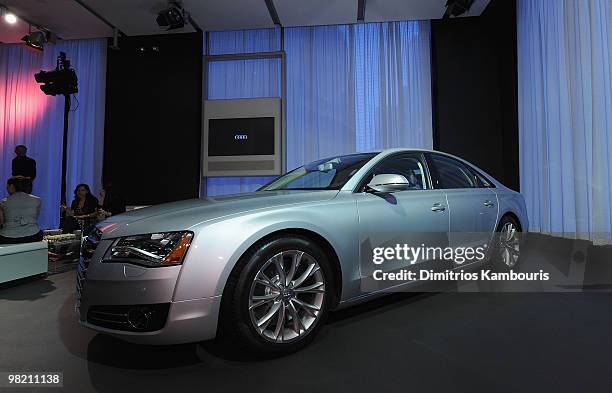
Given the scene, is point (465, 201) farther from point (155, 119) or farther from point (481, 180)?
point (155, 119)

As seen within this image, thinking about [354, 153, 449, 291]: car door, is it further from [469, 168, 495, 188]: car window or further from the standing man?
the standing man

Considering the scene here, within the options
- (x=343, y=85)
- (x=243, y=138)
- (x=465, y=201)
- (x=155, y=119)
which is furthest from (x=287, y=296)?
(x=155, y=119)

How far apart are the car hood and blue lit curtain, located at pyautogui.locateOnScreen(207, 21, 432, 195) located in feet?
14.2

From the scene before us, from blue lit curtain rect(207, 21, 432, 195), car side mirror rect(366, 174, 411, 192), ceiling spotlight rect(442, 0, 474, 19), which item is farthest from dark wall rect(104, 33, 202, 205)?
car side mirror rect(366, 174, 411, 192)

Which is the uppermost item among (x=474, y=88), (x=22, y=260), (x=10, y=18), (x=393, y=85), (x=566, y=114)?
(x=10, y=18)

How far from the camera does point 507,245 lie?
269cm

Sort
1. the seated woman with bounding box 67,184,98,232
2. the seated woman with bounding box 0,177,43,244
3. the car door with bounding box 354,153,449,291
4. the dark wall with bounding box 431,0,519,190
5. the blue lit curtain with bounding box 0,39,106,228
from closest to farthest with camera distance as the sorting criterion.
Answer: the car door with bounding box 354,153,449,291
the seated woman with bounding box 0,177,43,244
the seated woman with bounding box 67,184,98,232
the dark wall with bounding box 431,0,519,190
the blue lit curtain with bounding box 0,39,106,228

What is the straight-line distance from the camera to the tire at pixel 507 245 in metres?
2.63

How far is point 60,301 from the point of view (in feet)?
8.40

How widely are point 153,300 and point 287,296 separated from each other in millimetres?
565

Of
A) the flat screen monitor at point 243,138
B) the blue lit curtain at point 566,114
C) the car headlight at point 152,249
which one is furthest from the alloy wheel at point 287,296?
the flat screen monitor at point 243,138

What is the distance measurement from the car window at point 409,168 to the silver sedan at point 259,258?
17 mm

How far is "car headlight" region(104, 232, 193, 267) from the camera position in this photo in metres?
1.31

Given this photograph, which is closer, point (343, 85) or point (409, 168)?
point (409, 168)
